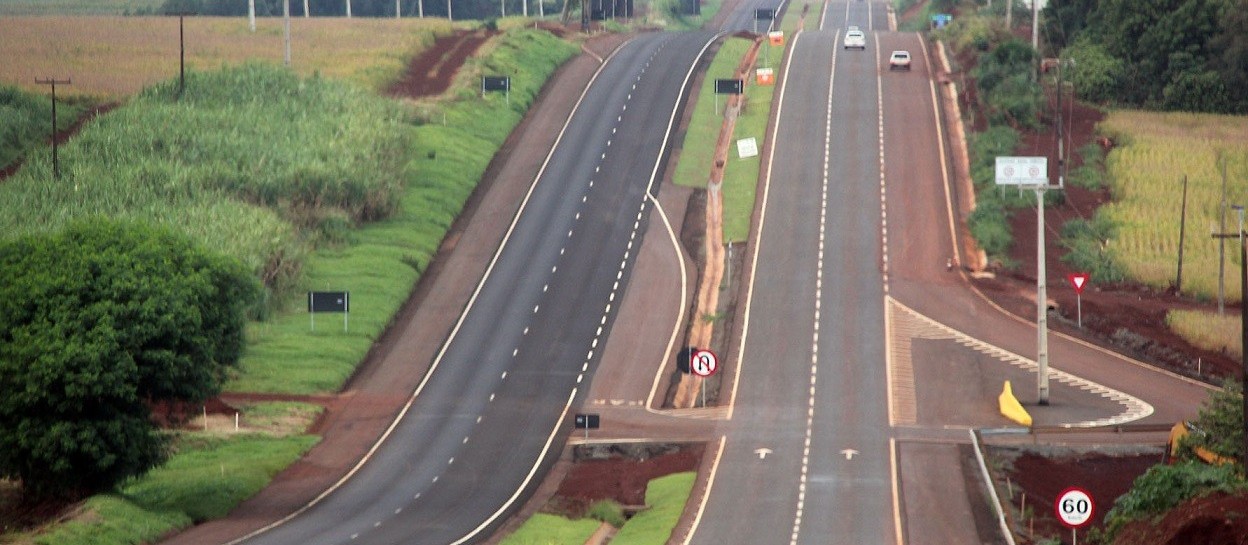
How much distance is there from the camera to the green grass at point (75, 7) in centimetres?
14825

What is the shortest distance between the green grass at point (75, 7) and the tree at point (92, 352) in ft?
286

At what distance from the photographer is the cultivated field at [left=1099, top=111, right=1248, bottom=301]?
296 ft

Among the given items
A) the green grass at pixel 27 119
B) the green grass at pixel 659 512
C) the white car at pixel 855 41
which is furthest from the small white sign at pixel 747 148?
the green grass at pixel 659 512

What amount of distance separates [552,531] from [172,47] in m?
92.4

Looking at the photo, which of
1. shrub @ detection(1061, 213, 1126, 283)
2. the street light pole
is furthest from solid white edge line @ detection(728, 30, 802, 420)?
shrub @ detection(1061, 213, 1126, 283)

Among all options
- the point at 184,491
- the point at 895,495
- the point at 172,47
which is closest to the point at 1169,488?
the point at 895,495

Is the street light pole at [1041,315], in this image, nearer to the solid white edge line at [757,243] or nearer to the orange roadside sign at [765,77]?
the solid white edge line at [757,243]

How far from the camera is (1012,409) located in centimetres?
6994

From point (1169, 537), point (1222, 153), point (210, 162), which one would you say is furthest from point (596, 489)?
point (1222, 153)

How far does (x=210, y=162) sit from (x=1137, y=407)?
2099 inches

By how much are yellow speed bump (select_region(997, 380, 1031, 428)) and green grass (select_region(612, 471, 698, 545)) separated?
14.3 m

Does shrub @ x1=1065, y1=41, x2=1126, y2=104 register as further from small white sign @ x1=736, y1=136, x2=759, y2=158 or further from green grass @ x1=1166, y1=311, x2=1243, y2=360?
green grass @ x1=1166, y1=311, x2=1243, y2=360

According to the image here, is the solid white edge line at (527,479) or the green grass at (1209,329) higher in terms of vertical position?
the green grass at (1209,329)

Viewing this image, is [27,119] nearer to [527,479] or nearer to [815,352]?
[815,352]
